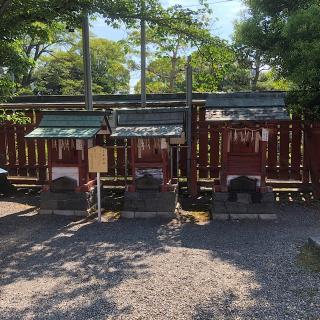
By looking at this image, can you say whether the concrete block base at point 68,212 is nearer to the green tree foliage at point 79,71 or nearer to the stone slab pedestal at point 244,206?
the stone slab pedestal at point 244,206

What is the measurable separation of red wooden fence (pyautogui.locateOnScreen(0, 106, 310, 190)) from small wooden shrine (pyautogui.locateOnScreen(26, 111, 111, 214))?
114cm

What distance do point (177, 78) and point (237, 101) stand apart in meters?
18.1

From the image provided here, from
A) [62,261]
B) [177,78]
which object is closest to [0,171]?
[62,261]

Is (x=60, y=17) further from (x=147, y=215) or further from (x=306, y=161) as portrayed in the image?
(x=306, y=161)

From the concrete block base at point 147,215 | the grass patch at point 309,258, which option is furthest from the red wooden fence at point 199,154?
the grass patch at point 309,258

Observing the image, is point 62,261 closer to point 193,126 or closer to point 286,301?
point 286,301

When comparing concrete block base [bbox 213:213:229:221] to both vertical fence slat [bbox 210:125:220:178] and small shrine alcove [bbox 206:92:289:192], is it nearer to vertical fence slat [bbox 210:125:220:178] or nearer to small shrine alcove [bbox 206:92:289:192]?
small shrine alcove [bbox 206:92:289:192]

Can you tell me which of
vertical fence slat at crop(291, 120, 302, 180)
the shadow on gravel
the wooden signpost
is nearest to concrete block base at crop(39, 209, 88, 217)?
the shadow on gravel

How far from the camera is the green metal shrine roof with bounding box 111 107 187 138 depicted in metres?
8.25

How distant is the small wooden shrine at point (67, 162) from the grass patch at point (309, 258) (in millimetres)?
4684

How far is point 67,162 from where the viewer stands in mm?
8984

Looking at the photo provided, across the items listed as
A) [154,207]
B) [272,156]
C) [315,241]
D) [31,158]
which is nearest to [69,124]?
[154,207]

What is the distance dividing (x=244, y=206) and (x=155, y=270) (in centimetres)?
335

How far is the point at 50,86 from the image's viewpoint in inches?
1299
